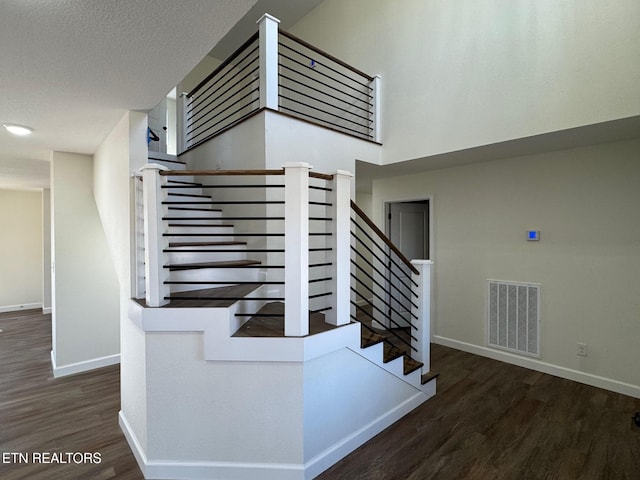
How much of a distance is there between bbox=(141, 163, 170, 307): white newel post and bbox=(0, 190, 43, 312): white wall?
22.8ft

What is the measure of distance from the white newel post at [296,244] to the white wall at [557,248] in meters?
3.01

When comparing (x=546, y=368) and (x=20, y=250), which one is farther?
(x=20, y=250)

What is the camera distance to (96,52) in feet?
5.64

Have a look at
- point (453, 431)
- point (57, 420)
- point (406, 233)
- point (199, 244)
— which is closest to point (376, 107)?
point (406, 233)

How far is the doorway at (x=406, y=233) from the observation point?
507cm

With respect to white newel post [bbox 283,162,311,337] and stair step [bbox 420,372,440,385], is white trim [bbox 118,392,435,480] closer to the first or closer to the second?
white newel post [bbox 283,162,311,337]

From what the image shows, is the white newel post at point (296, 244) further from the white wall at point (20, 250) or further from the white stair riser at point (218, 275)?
the white wall at point (20, 250)

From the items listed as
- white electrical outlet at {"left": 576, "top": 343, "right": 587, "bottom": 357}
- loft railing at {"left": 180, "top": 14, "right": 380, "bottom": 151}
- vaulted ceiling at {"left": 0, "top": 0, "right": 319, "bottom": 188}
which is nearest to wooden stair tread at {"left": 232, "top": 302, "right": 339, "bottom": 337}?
vaulted ceiling at {"left": 0, "top": 0, "right": 319, "bottom": 188}

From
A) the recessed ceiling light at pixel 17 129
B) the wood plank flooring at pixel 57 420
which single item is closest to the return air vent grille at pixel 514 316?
the wood plank flooring at pixel 57 420

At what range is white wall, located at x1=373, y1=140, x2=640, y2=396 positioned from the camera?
10.2 feet

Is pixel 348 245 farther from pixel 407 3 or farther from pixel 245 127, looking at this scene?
pixel 407 3

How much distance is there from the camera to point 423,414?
283 centimetres

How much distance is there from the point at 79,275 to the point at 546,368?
5548 millimetres

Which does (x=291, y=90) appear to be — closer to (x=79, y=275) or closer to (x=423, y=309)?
(x=423, y=309)
